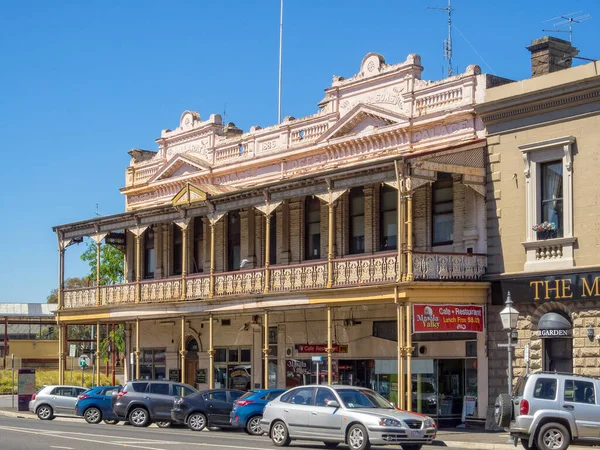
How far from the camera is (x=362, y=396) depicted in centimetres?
2169

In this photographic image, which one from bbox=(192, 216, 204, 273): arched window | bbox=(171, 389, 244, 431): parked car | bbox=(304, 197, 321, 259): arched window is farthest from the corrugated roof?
bbox=(171, 389, 244, 431): parked car

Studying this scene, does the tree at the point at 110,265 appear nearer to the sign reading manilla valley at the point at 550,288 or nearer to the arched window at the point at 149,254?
the arched window at the point at 149,254

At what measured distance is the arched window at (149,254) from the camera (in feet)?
136

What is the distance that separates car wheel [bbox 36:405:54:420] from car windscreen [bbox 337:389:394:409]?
1691 cm

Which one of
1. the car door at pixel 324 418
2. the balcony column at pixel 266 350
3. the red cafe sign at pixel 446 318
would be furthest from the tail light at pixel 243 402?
the car door at pixel 324 418

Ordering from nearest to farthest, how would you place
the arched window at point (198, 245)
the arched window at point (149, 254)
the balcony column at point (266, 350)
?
the balcony column at point (266, 350)
the arched window at point (198, 245)
the arched window at point (149, 254)

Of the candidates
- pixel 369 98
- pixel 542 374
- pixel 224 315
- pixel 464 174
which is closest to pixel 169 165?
pixel 224 315

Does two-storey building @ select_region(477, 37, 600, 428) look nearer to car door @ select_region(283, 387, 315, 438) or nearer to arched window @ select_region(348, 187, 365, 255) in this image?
arched window @ select_region(348, 187, 365, 255)

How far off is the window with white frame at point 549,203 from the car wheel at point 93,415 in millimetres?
14293

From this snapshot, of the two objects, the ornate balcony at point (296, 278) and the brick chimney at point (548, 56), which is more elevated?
the brick chimney at point (548, 56)

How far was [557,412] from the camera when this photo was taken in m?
19.9

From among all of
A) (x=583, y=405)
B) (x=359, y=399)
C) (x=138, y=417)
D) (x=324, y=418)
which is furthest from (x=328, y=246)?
(x=583, y=405)

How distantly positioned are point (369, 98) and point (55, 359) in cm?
5837

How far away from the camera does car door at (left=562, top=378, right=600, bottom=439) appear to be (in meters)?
19.8
